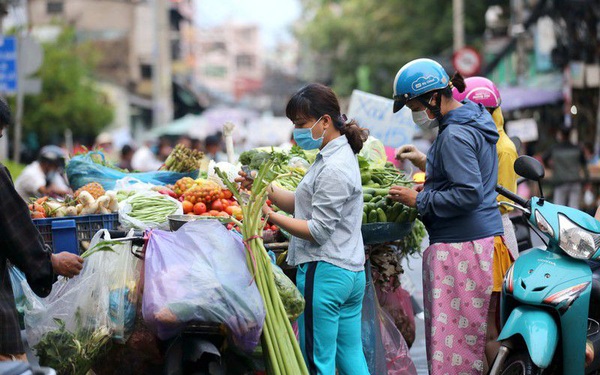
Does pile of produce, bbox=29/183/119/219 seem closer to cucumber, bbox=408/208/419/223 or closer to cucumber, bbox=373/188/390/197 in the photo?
cucumber, bbox=373/188/390/197

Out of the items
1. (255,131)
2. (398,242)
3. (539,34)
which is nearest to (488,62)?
(255,131)

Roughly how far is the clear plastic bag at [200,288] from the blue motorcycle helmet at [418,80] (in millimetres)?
1415

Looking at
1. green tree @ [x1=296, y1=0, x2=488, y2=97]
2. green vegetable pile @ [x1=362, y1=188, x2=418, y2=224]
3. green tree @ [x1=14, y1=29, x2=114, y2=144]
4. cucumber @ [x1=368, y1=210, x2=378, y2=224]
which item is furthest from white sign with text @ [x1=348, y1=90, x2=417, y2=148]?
green tree @ [x1=296, y1=0, x2=488, y2=97]

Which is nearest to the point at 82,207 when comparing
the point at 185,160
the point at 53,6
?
the point at 185,160

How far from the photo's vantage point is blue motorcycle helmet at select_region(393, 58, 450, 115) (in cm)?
581

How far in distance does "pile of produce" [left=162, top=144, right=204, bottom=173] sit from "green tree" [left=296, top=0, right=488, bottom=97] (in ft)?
106

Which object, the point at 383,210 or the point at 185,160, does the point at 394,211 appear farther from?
the point at 185,160

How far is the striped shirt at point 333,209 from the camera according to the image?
5223 millimetres

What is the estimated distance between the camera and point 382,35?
4262 centimetres

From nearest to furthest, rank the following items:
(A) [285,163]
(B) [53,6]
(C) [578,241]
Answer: (C) [578,241]
(A) [285,163]
(B) [53,6]

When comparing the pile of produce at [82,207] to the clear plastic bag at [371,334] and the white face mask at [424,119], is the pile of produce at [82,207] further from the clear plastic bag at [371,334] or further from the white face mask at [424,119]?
the white face mask at [424,119]

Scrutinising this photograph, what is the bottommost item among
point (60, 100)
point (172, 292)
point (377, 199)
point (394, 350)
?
point (394, 350)

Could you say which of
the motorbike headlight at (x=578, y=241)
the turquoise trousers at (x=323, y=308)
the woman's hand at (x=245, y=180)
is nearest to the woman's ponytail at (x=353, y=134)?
the woman's hand at (x=245, y=180)

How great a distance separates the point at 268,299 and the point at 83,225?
159 centimetres
